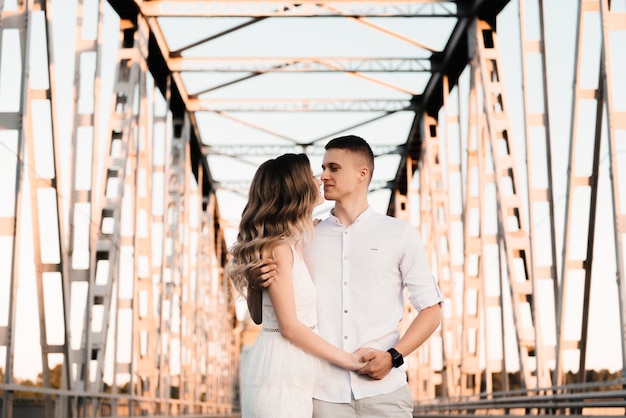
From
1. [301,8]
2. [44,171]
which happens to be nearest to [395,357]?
[44,171]

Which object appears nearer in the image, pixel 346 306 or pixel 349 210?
pixel 346 306

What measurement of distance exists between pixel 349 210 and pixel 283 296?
40 cm

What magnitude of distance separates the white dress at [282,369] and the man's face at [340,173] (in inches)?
9.9

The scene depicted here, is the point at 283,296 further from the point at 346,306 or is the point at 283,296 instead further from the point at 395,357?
the point at 395,357

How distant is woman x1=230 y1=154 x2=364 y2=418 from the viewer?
9.91ft

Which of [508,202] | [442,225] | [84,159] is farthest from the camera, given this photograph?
[442,225]

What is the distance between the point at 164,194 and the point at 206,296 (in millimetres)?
19073

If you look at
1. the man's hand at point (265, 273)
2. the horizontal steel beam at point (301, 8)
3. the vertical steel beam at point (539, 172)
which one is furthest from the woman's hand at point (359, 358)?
the horizontal steel beam at point (301, 8)

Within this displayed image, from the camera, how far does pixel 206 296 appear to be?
4016 cm

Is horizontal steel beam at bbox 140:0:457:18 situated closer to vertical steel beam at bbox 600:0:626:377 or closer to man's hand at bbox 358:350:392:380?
vertical steel beam at bbox 600:0:626:377

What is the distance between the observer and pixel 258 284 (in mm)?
3125

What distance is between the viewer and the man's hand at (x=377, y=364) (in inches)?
121

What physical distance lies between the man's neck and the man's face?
0.10ft

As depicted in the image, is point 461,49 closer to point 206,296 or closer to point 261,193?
point 261,193
